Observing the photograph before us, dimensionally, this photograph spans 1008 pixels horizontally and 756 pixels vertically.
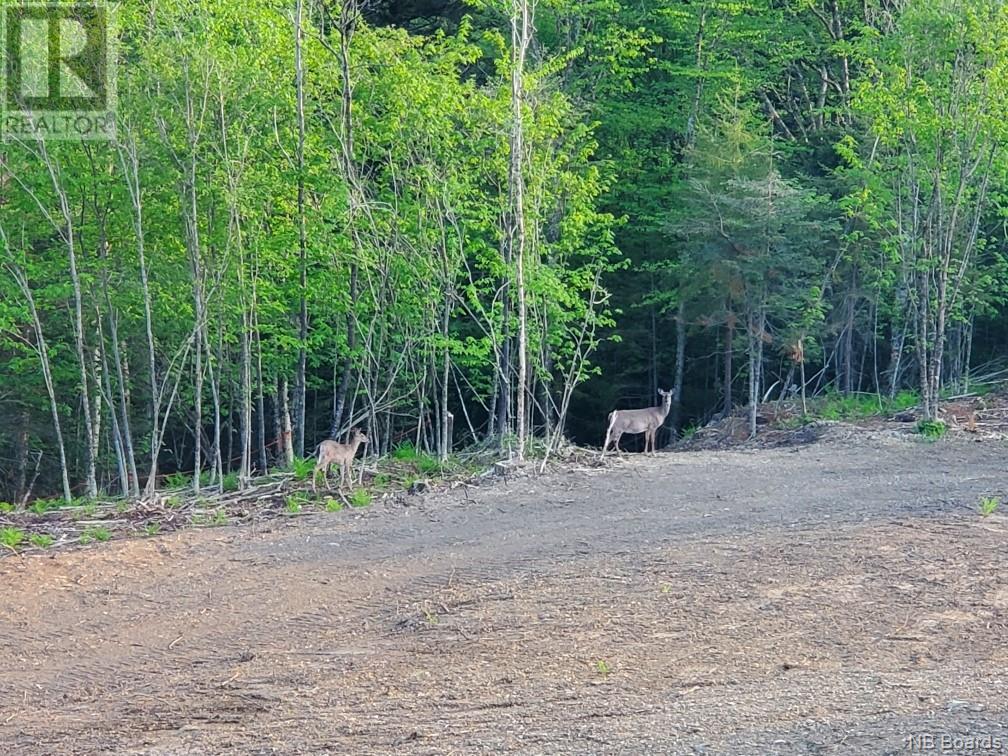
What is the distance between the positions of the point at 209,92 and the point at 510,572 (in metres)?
7.27

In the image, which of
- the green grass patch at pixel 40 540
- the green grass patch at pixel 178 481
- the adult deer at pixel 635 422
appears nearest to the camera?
the green grass patch at pixel 40 540

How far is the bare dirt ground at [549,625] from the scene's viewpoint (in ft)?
21.8

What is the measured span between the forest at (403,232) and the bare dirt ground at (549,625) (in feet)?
8.84

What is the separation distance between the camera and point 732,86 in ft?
80.5

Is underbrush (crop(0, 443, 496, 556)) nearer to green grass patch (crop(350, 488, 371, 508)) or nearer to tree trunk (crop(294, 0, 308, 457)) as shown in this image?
green grass patch (crop(350, 488, 371, 508))

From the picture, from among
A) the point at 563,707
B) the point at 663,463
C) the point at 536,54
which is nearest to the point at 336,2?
the point at 536,54

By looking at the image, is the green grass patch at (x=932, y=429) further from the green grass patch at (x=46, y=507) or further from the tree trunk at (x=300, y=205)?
the green grass patch at (x=46, y=507)

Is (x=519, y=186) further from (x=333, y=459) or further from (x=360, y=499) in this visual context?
(x=360, y=499)

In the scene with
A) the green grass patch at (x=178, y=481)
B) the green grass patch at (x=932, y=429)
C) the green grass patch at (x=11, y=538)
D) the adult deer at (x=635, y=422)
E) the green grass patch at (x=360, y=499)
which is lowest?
the green grass patch at (x=178, y=481)

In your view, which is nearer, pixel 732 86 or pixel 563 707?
pixel 563 707

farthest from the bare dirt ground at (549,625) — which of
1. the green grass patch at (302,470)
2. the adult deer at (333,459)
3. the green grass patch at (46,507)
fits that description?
the green grass patch at (46,507)

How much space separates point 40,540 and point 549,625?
6.09 meters

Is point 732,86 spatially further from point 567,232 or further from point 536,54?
point 567,232

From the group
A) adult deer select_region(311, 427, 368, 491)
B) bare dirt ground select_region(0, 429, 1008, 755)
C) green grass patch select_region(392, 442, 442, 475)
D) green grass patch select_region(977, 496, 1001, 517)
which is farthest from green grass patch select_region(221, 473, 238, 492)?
green grass patch select_region(977, 496, 1001, 517)
